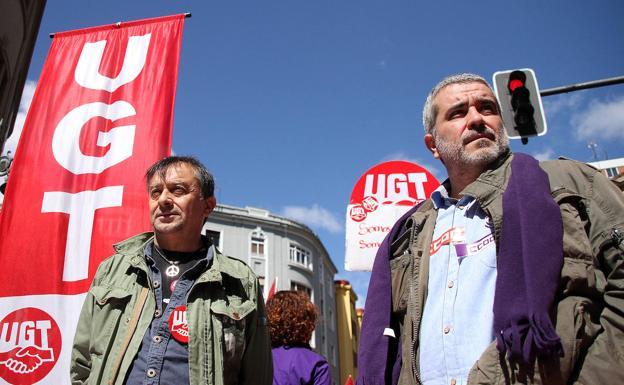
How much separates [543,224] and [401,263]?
801 millimetres

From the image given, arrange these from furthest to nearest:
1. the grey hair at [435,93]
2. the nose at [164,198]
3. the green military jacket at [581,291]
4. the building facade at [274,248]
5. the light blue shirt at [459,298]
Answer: the building facade at [274,248]
the nose at [164,198]
the grey hair at [435,93]
the light blue shirt at [459,298]
the green military jacket at [581,291]

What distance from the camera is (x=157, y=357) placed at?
7.63 ft

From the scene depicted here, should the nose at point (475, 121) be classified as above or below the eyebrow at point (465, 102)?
below

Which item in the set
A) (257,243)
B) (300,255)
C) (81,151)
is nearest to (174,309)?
(81,151)

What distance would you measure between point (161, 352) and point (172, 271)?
1.54ft

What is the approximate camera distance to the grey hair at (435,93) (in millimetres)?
2465

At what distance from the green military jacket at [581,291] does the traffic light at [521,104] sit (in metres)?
4.94

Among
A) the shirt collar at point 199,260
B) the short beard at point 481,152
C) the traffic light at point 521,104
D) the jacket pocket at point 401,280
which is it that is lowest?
the jacket pocket at point 401,280

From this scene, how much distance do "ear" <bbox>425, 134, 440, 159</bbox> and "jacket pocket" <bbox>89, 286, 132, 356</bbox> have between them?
5.86 ft

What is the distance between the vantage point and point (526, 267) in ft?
5.28

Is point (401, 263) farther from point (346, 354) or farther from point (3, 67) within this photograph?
point (346, 354)

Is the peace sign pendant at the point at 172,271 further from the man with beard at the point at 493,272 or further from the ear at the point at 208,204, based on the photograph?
the man with beard at the point at 493,272

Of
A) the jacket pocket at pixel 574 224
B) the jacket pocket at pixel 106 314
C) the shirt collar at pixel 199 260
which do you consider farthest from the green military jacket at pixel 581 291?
the jacket pocket at pixel 106 314

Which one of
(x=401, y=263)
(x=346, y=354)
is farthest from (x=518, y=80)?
(x=346, y=354)
